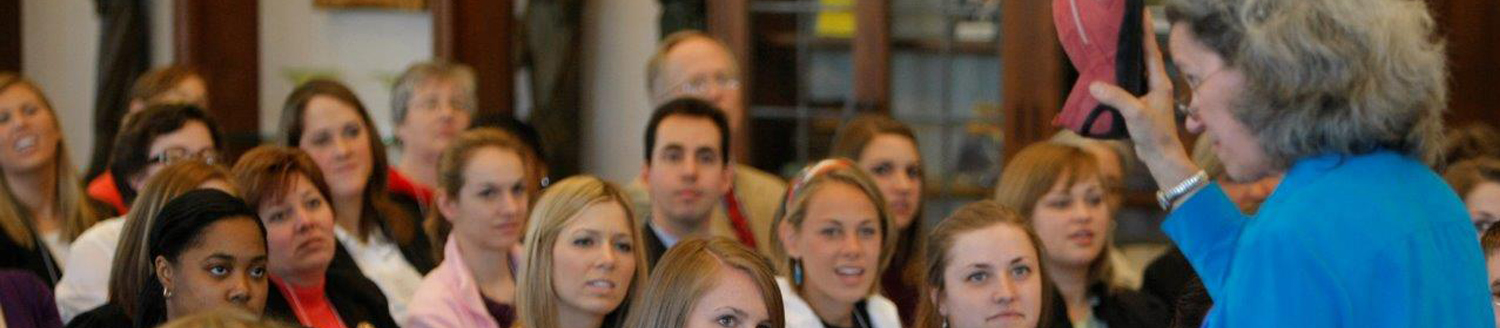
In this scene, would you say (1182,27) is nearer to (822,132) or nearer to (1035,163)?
(1035,163)

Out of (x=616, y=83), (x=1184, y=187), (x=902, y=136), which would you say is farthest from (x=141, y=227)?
(x=616, y=83)

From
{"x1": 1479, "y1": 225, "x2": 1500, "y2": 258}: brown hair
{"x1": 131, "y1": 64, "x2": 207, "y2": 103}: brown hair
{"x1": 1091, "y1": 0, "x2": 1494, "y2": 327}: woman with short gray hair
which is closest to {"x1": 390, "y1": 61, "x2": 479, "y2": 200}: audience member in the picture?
{"x1": 131, "y1": 64, "x2": 207, "y2": 103}: brown hair

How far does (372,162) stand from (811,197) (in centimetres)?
118

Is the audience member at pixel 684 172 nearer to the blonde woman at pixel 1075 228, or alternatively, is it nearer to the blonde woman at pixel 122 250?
the blonde woman at pixel 1075 228

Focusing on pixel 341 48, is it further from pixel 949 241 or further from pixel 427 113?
pixel 949 241

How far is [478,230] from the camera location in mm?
4348

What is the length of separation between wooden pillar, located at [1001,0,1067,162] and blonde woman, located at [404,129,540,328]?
6.25ft

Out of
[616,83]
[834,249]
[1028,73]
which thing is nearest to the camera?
[834,249]

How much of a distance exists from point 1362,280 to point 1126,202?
13.7 ft

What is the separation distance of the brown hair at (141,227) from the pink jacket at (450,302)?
1.37 ft

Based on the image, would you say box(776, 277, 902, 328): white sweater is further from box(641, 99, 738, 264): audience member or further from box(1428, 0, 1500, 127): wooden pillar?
box(1428, 0, 1500, 127): wooden pillar

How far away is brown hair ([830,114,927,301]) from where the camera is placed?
4750mm

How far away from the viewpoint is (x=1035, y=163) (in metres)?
4.66

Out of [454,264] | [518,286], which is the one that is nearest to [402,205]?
[454,264]
